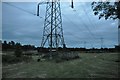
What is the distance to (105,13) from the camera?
2033cm

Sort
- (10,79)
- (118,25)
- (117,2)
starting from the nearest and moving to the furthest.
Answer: (10,79) < (117,2) < (118,25)

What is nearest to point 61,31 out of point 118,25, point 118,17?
point 118,25

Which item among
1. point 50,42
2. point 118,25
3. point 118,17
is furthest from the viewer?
point 50,42

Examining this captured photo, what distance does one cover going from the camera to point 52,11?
39.9m

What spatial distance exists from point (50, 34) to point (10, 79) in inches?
943

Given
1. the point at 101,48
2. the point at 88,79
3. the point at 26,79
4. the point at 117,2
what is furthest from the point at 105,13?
the point at 101,48

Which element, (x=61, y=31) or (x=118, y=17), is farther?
(x=61, y=31)

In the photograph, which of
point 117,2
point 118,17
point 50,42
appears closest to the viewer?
point 117,2

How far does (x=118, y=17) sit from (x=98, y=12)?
182cm

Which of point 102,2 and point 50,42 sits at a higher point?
point 102,2

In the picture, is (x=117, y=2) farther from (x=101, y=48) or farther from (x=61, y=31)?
(x=101, y=48)

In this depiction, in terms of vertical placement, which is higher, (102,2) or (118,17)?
(102,2)

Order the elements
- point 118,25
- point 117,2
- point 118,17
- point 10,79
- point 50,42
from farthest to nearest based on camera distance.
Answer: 1. point 50,42
2. point 118,25
3. point 118,17
4. point 117,2
5. point 10,79

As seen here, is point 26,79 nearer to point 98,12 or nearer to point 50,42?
point 98,12
